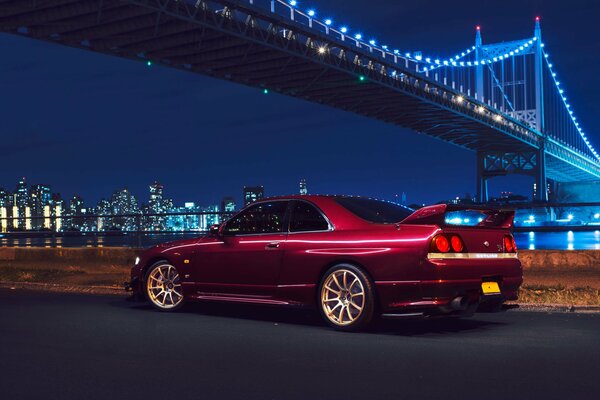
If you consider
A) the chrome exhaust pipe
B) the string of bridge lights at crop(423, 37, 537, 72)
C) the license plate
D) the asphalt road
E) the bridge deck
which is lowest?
the asphalt road

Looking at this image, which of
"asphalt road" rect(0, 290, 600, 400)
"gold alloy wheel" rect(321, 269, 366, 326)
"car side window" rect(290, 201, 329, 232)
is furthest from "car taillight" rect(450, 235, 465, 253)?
"car side window" rect(290, 201, 329, 232)

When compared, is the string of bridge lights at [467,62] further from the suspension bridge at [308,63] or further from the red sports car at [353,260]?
the red sports car at [353,260]

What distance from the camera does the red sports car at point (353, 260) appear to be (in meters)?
7.61

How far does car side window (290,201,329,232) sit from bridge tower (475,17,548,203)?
7137 centimetres

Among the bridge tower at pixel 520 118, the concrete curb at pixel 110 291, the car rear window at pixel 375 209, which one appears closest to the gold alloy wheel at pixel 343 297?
the car rear window at pixel 375 209

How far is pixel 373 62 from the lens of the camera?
199 feet

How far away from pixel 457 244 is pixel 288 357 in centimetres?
207

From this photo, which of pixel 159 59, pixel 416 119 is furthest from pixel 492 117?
pixel 159 59

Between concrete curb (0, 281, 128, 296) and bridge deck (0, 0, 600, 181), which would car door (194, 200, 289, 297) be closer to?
concrete curb (0, 281, 128, 296)

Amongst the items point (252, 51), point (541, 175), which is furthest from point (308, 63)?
point (541, 175)

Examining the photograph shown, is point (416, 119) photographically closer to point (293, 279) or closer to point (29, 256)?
point (29, 256)

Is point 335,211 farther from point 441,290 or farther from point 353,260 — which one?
point 441,290

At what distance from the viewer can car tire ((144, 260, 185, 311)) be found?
9812 mm

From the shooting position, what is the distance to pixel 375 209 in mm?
8500
